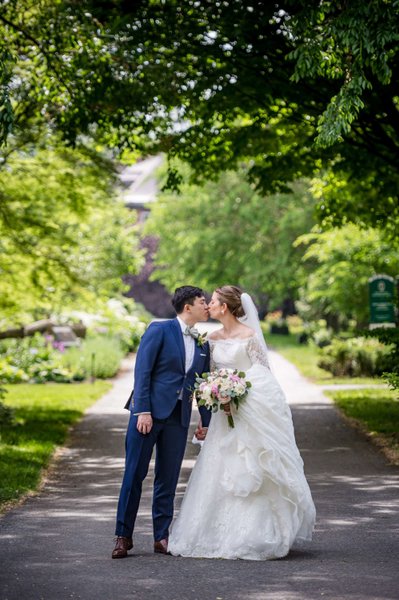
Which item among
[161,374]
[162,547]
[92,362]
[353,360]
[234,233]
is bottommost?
[162,547]

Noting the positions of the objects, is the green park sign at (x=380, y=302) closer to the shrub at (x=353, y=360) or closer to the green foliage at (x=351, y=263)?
the shrub at (x=353, y=360)

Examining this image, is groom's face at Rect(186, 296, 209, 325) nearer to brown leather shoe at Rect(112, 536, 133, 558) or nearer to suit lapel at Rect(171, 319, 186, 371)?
suit lapel at Rect(171, 319, 186, 371)

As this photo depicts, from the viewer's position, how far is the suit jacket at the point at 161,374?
25.8 ft

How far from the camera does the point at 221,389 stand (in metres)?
7.90

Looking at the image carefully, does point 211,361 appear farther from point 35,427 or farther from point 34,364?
point 34,364

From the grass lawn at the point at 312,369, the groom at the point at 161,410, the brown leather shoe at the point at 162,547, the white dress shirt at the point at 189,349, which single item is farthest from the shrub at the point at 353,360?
the brown leather shoe at the point at 162,547

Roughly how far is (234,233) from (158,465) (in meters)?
41.5

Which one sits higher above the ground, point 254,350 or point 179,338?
point 179,338

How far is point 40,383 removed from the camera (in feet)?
93.0

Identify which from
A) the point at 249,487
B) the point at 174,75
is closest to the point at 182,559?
the point at 249,487

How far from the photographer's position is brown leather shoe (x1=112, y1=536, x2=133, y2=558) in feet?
25.5

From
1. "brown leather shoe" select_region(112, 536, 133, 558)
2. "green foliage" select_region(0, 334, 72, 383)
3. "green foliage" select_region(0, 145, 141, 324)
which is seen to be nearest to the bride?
"brown leather shoe" select_region(112, 536, 133, 558)

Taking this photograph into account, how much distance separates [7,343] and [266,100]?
53.0ft

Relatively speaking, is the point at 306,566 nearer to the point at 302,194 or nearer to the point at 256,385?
the point at 256,385
